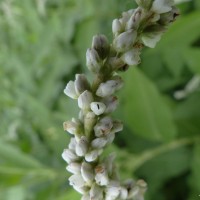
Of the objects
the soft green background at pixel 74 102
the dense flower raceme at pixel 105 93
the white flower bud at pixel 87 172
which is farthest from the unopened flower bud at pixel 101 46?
the soft green background at pixel 74 102

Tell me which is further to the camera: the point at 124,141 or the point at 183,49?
the point at 124,141

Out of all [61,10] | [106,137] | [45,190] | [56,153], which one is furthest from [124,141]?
[106,137]

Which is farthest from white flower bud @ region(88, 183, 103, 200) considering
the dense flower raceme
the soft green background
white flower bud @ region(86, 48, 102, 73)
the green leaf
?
the green leaf

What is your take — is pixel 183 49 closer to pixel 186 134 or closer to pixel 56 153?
pixel 186 134

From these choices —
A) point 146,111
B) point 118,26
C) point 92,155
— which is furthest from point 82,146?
A: point 146,111

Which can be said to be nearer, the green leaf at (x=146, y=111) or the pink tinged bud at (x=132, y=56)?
the pink tinged bud at (x=132, y=56)

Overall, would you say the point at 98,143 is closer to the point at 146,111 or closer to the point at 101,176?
the point at 101,176

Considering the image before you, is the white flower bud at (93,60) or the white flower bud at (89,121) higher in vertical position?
the white flower bud at (93,60)

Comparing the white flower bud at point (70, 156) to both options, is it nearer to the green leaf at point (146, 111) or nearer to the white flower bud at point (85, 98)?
the white flower bud at point (85, 98)
